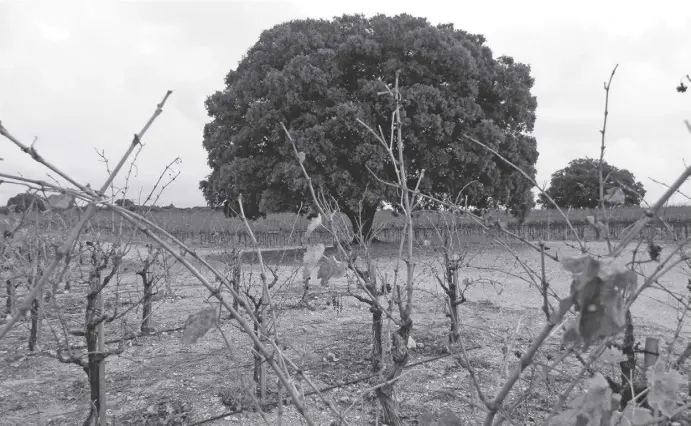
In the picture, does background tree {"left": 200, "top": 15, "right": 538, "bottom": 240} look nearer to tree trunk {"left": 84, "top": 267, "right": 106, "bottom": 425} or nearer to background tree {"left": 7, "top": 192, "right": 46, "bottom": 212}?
background tree {"left": 7, "top": 192, "right": 46, "bottom": 212}

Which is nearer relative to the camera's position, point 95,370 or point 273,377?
point 95,370

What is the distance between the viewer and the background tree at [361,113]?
15211 millimetres

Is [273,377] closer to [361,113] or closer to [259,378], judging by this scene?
[259,378]

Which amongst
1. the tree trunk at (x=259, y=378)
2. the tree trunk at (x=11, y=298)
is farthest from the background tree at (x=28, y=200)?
the tree trunk at (x=11, y=298)

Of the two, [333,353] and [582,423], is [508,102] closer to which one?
[333,353]

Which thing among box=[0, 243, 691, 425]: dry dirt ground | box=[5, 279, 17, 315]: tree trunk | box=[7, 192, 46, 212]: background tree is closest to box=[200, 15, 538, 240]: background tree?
box=[0, 243, 691, 425]: dry dirt ground

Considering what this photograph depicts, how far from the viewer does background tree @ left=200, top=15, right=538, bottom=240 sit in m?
15.2

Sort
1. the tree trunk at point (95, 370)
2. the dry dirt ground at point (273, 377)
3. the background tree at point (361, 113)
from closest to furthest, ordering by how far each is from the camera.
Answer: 1. the tree trunk at point (95, 370)
2. the dry dirt ground at point (273, 377)
3. the background tree at point (361, 113)

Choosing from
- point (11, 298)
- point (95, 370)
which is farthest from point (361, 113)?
point (95, 370)

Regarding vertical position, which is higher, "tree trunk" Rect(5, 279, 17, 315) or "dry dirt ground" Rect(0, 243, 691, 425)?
"tree trunk" Rect(5, 279, 17, 315)

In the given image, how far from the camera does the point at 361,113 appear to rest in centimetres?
1483

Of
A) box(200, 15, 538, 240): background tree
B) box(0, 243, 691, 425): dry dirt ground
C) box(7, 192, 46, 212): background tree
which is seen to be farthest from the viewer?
box(200, 15, 538, 240): background tree

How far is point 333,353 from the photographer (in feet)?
17.1

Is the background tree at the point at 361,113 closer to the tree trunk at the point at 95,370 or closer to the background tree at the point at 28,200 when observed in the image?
the background tree at the point at 28,200
